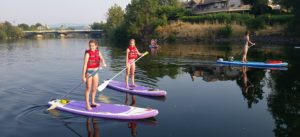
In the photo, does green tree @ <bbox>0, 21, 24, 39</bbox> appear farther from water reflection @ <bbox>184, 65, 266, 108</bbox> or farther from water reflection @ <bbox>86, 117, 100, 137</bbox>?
water reflection @ <bbox>86, 117, 100, 137</bbox>

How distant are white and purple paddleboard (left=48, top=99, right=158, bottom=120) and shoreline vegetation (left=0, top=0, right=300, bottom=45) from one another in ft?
128

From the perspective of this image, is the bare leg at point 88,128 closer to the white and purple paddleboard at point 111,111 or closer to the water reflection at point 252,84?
the white and purple paddleboard at point 111,111

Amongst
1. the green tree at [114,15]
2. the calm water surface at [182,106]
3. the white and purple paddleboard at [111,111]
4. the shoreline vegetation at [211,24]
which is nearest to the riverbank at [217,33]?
the shoreline vegetation at [211,24]

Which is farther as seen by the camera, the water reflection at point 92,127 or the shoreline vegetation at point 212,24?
the shoreline vegetation at point 212,24

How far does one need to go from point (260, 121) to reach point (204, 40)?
48.4 m

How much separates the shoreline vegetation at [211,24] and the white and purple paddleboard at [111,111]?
128 feet

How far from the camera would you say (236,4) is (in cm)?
7200

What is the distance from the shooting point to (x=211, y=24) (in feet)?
199

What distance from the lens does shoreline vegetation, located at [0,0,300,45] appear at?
4769 centimetres

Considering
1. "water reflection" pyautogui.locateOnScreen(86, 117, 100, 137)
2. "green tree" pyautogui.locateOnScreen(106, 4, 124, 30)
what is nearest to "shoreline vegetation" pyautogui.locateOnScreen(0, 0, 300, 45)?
"green tree" pyautogui.locateOnScreen(106, 4, 124, 30)

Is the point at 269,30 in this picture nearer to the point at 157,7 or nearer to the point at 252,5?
the point at 252,5

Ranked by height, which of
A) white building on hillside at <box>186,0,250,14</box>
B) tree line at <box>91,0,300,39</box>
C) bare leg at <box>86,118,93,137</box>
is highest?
white building on hillside at <box>186,0,250,14</box>

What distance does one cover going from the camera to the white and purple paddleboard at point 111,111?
9970mm

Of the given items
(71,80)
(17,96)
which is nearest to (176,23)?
(71,80)
